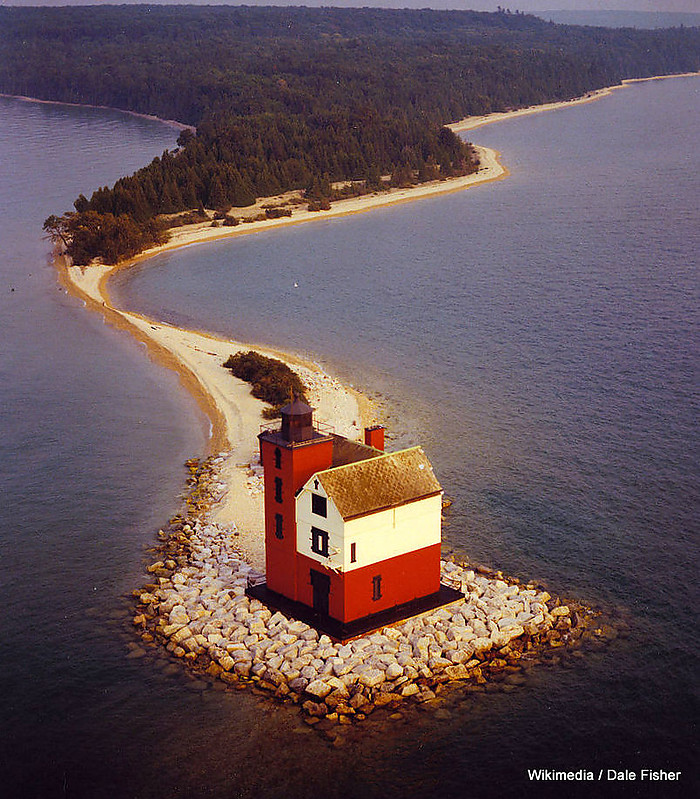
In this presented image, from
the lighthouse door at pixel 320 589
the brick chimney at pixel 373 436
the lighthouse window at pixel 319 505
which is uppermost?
the brick chimney at pixel 373 436

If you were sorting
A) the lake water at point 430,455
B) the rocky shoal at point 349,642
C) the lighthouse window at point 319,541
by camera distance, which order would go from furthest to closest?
the lighthouse window at point 319,541 < the rocky shoal at point 349,642 < the lake water at point 430,455

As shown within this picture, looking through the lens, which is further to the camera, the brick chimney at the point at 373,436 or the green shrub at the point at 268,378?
the green shrub at the point at 268,378

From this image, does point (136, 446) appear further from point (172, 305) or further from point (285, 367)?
point (172, 305)

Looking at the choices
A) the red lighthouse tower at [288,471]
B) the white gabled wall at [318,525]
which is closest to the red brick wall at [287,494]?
the red lighthouse tower at [288,471]

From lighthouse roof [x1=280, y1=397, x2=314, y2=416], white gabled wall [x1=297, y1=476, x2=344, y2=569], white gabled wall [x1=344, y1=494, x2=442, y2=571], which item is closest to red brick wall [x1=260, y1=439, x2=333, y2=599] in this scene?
white gabled wall [x1=297, y1=476, x2=344, y2=569]

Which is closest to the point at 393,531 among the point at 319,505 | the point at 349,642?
the point at 319,505

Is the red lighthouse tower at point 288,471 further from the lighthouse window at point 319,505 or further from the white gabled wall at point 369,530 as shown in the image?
the lighthouse window at point 319,505

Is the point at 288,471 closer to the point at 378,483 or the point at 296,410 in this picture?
the point at 296,410
